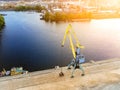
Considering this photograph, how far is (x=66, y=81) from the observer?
3.19 meters

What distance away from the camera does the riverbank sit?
303cm

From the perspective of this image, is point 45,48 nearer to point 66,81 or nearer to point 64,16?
point 66,81

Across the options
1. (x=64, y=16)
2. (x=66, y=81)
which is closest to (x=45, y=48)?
(x=66, y=81)

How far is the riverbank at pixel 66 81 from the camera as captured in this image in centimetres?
303

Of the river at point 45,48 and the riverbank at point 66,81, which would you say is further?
the river at point 45,48

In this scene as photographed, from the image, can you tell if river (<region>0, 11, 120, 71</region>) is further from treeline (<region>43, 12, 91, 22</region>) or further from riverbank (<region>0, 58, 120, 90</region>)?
treeline (<region>43, 12, 91, 22</region>)

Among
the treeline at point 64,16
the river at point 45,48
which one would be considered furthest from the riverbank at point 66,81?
the treeline at point 64,16

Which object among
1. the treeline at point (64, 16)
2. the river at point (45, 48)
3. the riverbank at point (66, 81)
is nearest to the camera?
the riverbank at point (66, 81)

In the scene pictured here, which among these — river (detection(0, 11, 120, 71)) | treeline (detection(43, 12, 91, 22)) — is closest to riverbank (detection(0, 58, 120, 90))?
river (detection(0, 11, 120, 71))

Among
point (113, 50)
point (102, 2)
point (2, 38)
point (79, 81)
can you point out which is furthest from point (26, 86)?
point (102, 2)

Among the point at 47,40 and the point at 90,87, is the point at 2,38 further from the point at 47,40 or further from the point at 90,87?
the point at 90,87

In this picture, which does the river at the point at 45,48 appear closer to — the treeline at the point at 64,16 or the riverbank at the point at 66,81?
the riverbank at the point at 66,81

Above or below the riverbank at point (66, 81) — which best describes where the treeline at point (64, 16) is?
below

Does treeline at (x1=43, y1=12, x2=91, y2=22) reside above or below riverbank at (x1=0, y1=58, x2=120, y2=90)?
below
